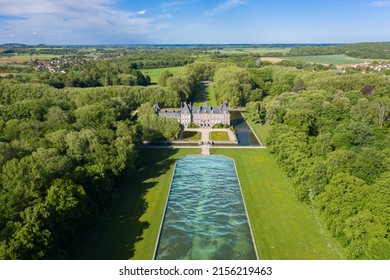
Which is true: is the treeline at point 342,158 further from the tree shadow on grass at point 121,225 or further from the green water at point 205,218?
the tree shadow on grass at point 121,225

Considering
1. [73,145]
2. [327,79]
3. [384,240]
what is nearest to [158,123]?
[73,145]

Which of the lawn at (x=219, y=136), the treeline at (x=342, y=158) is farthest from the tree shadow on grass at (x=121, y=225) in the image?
the treeline at (x=342, y=158)

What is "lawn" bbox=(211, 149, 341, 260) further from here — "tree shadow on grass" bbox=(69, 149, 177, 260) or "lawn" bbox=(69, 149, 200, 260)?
"tree shadow on grass" bbox=(69, 149, 177, 260)

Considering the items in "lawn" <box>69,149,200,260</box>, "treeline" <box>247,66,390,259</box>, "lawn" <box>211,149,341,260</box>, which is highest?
"treeline" <box>247,66,390,259</box>

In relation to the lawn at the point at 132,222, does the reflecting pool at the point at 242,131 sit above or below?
above

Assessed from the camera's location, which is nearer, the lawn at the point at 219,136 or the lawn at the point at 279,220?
the lawn at the point at 279,220

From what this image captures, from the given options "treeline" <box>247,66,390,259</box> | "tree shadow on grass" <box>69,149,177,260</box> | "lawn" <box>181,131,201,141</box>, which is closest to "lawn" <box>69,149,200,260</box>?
"tree shadow on grass" <box>69,149,177,260</box>
